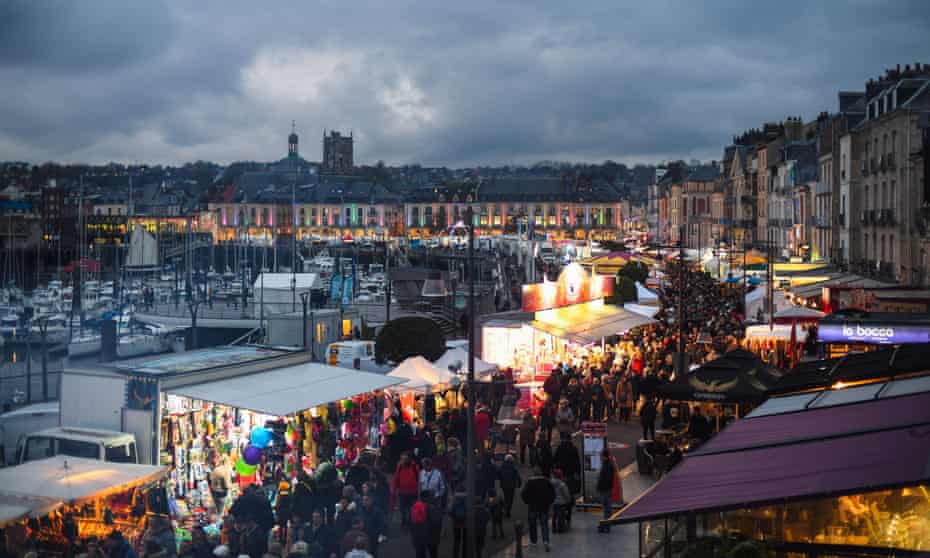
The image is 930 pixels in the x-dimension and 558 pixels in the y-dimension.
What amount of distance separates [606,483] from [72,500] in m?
6.66

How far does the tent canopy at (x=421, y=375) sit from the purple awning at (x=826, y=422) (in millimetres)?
9530

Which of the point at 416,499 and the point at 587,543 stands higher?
the point at 416,499

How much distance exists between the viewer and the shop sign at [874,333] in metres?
18.6

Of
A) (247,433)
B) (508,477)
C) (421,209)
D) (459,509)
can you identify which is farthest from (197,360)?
(421,209)

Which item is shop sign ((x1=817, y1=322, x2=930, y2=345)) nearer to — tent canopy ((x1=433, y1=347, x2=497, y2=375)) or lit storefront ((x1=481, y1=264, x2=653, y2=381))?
lit storefront ((x1=481, y1=264, x2=653, y2=381))

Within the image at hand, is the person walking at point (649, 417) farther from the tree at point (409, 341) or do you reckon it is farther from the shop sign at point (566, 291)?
the shop sign at point (566, 291)

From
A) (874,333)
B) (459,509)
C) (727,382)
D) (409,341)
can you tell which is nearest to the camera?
(459,509)

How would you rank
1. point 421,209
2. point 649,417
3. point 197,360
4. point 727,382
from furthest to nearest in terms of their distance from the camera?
point 421,209
point 649,417
point 727,382
point 197,360

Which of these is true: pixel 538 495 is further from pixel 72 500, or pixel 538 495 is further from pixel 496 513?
pixel 72 500

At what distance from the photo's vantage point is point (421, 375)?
19.1 m

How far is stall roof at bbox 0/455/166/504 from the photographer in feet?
33.8

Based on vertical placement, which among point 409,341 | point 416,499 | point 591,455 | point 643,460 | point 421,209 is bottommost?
point 643,460

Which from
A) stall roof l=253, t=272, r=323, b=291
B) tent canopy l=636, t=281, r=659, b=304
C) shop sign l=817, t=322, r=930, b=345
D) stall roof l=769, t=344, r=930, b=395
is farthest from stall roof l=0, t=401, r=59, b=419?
tent canopy l=636, t=281, r=659, b=304

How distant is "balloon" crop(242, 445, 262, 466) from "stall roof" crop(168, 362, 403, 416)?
68 centimetres
